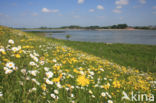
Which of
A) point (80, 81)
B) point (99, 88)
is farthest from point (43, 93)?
point (99, 88)

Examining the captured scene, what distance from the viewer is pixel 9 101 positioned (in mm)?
1686

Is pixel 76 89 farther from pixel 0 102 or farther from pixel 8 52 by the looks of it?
pixel 8 52

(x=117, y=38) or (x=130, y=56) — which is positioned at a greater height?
(x=117, y=38)

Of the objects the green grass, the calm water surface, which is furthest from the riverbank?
the calm water surface

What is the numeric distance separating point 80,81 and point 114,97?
3.02ft

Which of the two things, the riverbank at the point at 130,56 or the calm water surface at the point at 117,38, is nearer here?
the riverbank at the point at 130,56

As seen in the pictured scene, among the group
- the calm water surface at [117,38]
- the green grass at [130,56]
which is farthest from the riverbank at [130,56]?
the calm water surface at [117,38]

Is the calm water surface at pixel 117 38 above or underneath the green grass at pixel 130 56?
above

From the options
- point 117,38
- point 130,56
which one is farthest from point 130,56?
point 117,38

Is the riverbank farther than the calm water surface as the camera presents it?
No

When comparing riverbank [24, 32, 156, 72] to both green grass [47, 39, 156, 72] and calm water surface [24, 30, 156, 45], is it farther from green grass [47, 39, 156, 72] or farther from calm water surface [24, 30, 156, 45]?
calm water surface [24, 30, 156, 45]

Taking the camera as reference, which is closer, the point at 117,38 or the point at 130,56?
the point at 130,56

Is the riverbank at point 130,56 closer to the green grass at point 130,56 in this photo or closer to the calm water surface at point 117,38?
the green grass at point 130,56

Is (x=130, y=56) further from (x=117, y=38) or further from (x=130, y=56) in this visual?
(x=117, y=38)
